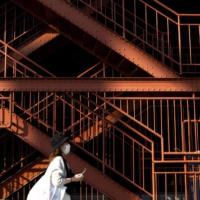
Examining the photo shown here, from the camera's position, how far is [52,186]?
5.97 metres

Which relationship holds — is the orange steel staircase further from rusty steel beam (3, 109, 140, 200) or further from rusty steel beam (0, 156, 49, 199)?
rusty steel beam (0, 156, 49, 199)

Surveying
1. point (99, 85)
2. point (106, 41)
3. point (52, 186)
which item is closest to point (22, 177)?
point (99, 85)

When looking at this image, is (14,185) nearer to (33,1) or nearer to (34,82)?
(34,82)

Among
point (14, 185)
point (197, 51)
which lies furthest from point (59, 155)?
point (197, 51)

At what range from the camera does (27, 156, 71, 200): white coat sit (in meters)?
5.93

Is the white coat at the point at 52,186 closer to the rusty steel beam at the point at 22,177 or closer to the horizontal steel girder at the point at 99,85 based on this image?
the horizontal steel girder at the point at 99,85

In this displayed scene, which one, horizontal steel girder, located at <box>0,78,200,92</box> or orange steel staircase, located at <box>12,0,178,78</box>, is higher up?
orange steel staircase, located at <box>12,0,178,78</box>

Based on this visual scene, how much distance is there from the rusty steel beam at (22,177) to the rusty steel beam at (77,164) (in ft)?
6.05

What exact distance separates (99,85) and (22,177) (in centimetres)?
300

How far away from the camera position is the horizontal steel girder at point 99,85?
378 inches

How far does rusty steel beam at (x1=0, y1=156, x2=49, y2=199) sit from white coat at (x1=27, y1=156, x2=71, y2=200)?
5.28m

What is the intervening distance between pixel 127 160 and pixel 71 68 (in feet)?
9.52

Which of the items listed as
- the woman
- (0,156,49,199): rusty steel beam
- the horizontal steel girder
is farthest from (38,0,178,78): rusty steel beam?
the woman

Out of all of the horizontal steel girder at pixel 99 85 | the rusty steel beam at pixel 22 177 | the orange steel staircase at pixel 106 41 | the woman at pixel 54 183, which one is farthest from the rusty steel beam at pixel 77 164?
the woman at pixel 54 183
